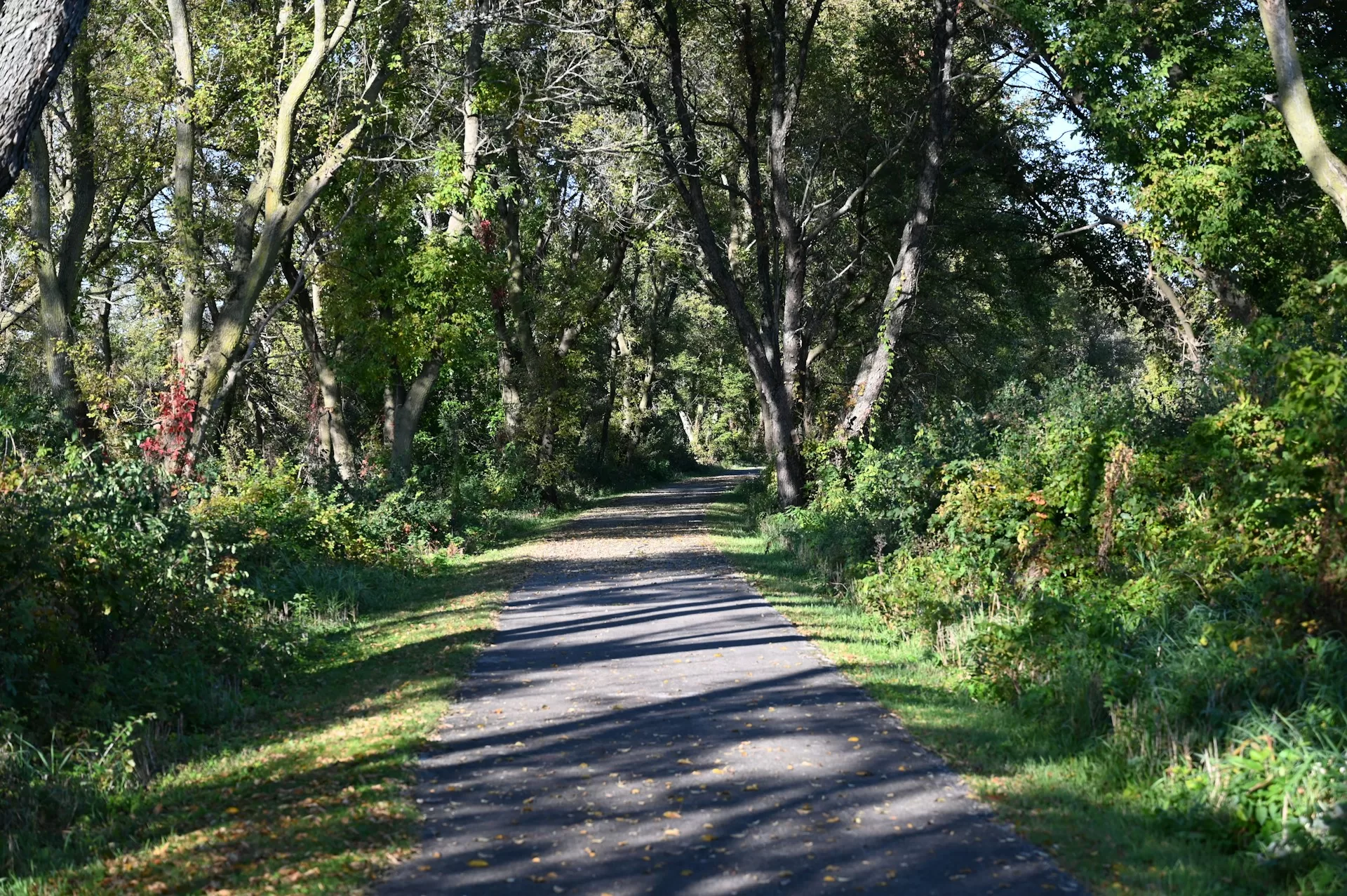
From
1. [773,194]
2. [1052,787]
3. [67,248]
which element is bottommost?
[1052,787]

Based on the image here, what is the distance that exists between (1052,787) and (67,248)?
22.6 m

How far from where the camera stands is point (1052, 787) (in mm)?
7738

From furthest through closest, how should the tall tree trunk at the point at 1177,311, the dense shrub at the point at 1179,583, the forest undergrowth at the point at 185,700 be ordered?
1. the tall tree trunk at the point at 1177,311
2. the dense shrub at the point at 1179,583
3. the forest undergrowth at the point at 185,700

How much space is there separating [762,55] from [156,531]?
2169 centimetres

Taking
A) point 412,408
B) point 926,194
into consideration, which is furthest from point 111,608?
point 926,194

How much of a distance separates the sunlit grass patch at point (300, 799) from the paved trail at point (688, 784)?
24cm

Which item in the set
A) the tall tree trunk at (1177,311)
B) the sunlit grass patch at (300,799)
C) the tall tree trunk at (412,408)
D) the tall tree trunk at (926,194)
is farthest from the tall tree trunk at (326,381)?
the sunlit grass patch at (300,799)

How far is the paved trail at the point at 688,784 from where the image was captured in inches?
250

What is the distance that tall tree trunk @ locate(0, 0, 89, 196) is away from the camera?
7.38 metres

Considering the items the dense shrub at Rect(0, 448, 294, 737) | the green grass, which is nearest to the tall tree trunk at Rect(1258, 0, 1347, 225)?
the green grass

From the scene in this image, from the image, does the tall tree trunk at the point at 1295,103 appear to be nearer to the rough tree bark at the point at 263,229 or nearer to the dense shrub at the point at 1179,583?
Answer: the dense shrub at the point at 1179,583

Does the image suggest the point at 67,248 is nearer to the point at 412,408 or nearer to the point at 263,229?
the point at 412,408

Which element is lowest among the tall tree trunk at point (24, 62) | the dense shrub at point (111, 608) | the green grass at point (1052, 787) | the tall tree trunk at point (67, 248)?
the green grass at point (1052, 787)

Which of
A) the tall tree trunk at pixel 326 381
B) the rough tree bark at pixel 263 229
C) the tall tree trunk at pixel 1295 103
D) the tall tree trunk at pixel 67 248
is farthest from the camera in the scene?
the tall tree trunk at pixel 326 381
